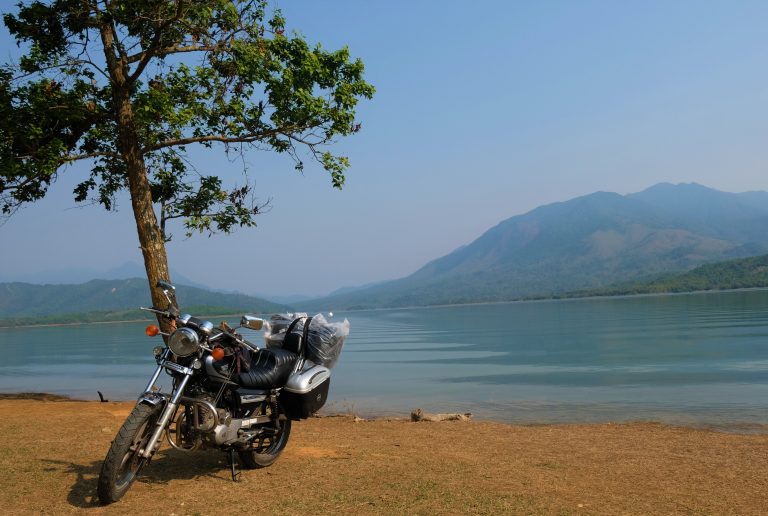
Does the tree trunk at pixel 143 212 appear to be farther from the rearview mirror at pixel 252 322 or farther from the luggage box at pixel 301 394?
the rearview mirror at pixel 252 322

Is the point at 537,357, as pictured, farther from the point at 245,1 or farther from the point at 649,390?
the point at 245,1

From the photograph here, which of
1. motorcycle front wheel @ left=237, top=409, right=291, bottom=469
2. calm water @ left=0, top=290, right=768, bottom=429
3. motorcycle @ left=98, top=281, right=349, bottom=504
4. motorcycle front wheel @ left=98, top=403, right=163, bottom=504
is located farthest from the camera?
calm water @ left=0, top=290, right=768, bottom=429

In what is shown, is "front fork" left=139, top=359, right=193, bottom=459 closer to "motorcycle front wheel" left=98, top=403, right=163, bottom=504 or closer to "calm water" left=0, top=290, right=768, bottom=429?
"motorcycle front wheel" left=98, top=403, right=163, bottom=504

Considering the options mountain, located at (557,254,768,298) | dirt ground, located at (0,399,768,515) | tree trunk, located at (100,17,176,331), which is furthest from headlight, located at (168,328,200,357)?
mountain, located at (557,254,768,298)

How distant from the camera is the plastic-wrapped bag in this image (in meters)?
7.27

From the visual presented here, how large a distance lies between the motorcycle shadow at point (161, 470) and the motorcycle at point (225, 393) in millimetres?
301

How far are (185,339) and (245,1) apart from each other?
28.4ft

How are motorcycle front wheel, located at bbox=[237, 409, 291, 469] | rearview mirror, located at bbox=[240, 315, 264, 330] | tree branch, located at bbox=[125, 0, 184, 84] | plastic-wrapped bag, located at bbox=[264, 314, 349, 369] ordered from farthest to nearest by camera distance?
1. tree branch, located at bbox=[125, 0, 184, 84]
2. plastic-wrapped bag, located at bbox=[264, 314, 349, 369]
3. motorcycle front wheel, located at bbox=[237, 409, 291, 469]
4. rearview mirror, located at bbox=[240, 315, 264, 330]

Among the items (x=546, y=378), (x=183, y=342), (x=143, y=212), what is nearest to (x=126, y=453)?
(x=183, y=342)

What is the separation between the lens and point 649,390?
1950cm

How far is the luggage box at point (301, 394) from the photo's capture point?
672 cm

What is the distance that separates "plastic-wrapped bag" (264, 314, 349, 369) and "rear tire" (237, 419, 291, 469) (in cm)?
76

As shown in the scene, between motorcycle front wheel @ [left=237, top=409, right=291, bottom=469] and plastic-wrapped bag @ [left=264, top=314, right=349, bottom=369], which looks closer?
motorcycle front wheel @ [left=237, top=409, right=291, bottom=469]

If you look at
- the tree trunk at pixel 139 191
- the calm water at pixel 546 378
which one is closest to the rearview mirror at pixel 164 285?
the tree trunk at pixel 139 191
